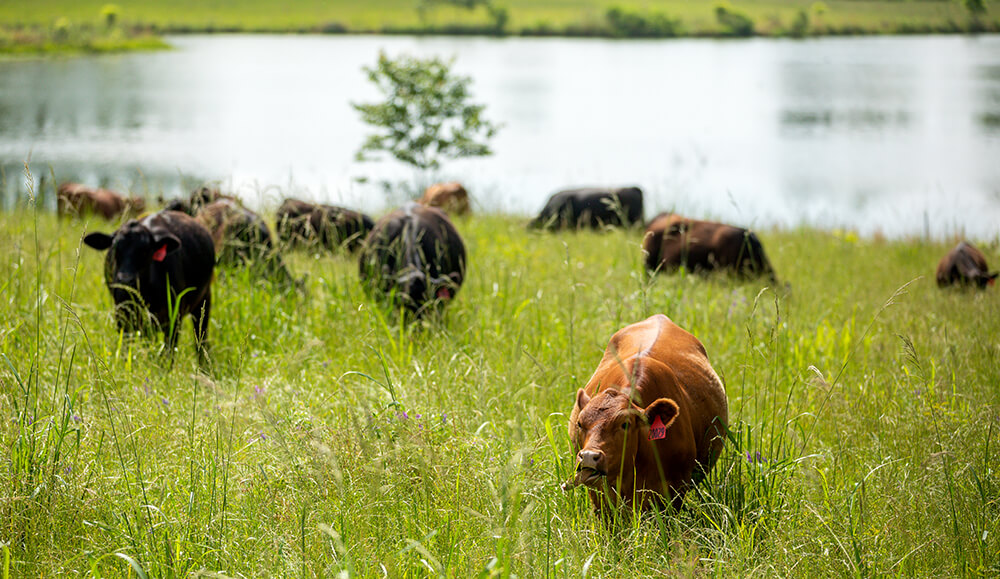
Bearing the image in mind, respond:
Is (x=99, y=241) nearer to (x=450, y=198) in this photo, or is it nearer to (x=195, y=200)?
(x=195, y=200)

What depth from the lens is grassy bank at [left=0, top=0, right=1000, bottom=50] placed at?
148 feet

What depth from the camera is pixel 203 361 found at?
208 inches

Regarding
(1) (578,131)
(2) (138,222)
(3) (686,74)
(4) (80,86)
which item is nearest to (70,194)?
(2) (138,222)

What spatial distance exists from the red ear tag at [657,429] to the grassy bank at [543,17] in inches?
1775

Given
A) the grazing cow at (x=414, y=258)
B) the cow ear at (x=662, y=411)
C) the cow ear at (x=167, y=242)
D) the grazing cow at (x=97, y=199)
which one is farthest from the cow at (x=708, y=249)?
the grazing cow at (x=97, y=199)

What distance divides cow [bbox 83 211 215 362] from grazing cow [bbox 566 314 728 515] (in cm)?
303

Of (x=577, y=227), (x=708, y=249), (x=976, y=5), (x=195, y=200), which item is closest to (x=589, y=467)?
(x=195, y=200)

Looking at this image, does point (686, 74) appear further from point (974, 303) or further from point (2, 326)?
point (2, 326)

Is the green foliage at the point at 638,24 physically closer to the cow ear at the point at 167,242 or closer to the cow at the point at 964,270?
the cow at the point at 964,270

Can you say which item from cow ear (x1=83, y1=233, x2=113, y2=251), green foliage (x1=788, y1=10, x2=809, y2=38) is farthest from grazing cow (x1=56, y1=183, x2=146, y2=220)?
green foliage (x1=788, y1=10, x2=809, y2=38)

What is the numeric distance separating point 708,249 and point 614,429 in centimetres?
664

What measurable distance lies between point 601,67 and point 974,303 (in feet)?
118

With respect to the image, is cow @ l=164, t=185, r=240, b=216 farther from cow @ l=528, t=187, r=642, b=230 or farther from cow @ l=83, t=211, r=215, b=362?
cow @ l=528, t=187, r=642, b=230

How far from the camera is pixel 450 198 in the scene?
1171 centimetres
